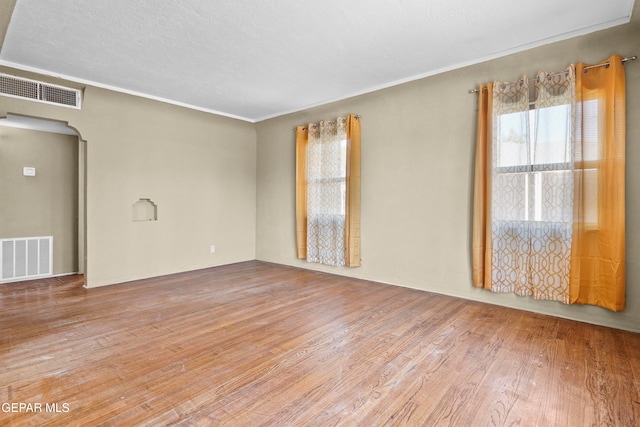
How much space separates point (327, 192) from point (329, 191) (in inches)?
1.5

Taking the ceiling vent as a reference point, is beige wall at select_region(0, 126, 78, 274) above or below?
below

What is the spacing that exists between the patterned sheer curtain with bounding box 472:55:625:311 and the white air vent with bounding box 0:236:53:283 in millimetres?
5608

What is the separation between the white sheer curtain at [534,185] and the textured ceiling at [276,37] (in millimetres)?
490

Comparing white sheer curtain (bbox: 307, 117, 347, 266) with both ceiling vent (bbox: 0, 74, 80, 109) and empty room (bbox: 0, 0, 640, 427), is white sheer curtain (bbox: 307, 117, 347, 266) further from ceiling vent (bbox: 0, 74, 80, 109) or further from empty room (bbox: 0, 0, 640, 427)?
ceiling vent (bbox: 0, 74, 80, 109)

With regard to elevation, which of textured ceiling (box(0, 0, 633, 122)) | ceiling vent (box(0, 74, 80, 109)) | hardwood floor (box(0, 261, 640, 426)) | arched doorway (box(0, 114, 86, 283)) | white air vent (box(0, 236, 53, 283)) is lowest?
hardwood floor (box(0, 261, 640, 426))

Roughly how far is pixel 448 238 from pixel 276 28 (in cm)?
271

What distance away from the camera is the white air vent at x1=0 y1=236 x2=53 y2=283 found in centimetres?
444

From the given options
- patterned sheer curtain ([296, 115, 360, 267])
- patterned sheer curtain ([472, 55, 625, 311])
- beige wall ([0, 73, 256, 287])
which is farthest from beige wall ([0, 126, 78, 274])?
patterned sheer curtain ([472, 55, 625, 311])

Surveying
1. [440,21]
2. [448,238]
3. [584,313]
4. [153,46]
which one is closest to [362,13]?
[440,21]

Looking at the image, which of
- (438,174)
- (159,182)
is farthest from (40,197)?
(438,174)

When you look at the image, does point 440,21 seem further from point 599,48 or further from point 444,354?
point 444,354

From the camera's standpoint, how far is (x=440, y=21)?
2.71 metres

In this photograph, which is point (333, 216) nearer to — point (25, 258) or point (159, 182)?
point (159, 182)

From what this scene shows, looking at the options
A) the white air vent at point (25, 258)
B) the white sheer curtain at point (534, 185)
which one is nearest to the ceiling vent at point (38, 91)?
the white air vent at point (25, 258)
